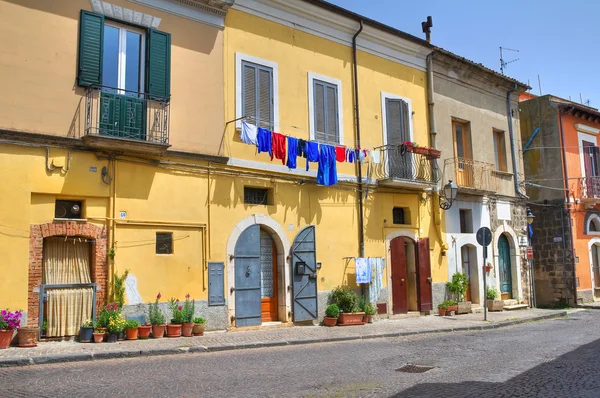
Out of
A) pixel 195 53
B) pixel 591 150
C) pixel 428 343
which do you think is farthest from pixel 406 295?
pixel 591 150

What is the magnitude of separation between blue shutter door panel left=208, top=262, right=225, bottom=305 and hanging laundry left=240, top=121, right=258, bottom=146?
2.91 m

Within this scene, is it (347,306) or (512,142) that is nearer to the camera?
(347,306)

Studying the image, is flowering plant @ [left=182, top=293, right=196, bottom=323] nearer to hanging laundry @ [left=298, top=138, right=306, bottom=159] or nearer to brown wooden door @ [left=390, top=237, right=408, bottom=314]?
hanging laundry @ [left=298, top=138, right=306, bottom=159]

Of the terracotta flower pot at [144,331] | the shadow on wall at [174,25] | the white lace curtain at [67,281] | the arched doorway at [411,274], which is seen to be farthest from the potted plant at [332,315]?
the shadow on wall at [174,25]

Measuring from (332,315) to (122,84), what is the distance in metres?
7.49

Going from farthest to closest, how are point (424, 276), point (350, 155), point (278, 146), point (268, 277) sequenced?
point (424, 276) → point (350, 155) → point (268, 277) → point (278, 146)

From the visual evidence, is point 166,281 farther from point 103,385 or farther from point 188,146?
point 103,385

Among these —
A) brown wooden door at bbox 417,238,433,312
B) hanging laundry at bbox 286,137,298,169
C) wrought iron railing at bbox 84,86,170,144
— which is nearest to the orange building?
brown wooden door at bbox 417,238,433,312

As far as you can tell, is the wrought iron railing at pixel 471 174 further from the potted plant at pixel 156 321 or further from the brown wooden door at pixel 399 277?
the potted plant at pixel 156 321

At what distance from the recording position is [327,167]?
14695 millimetres

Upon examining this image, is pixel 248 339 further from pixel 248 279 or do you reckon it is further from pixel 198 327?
pixel 248 279

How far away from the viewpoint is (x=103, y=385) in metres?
7.27

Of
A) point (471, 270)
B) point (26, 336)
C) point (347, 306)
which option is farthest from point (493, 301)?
point (26, 336)

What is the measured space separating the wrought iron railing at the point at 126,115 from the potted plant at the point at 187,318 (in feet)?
11.5
